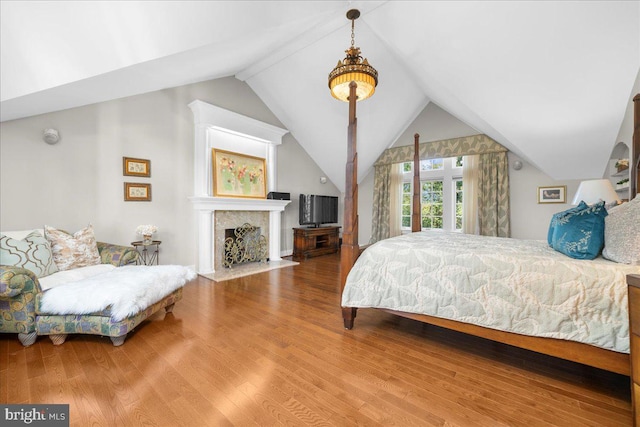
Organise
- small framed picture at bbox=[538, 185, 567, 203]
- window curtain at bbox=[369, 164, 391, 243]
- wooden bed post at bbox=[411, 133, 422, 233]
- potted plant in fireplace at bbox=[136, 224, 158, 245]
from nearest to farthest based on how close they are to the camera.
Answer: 1. potted plant in fireplace at bbox=[136, 224, 158, 245]
2. wooden bed post at bbox=[411, 133, 422, 233]
3. small framed picture at bbox=[538, 185, 567, 203]
4. window curtain at bbox=[369, 164, 391, 243]

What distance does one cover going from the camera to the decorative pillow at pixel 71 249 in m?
2.22

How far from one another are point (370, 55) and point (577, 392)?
4250 mm

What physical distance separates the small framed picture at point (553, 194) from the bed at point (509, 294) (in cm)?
279

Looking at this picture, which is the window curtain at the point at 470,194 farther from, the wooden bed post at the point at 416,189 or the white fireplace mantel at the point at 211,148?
the white fireplace mantel at the point at 211,148

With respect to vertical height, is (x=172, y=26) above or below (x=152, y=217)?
above

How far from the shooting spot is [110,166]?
121 inches

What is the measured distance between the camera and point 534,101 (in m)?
3.10

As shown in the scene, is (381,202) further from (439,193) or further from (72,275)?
(72,275)

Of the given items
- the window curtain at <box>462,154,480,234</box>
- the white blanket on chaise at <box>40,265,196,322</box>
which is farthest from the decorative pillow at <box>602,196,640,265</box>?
the window curtain at <box>462,154,480,234</box>

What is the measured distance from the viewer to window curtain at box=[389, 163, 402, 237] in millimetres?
5961

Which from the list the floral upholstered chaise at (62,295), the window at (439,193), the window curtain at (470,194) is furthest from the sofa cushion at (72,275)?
the window curtain at (470,194)

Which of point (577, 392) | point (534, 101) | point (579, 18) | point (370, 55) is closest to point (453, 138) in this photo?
point (534, 101)

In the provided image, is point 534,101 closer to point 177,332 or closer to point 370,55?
point 370,55

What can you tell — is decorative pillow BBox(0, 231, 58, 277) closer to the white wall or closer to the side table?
the white wall
